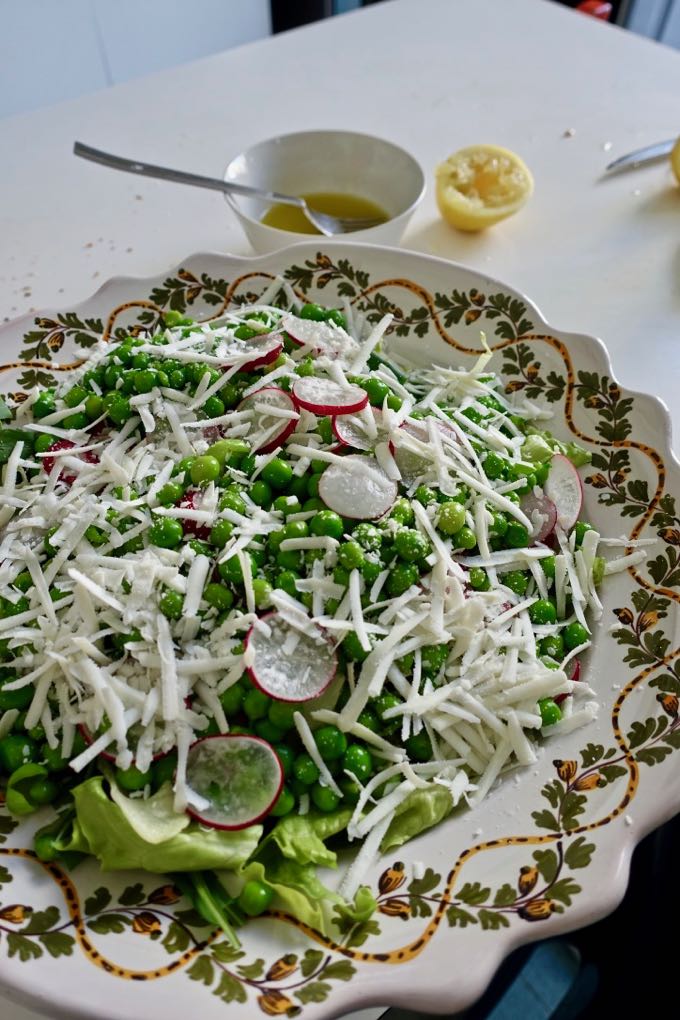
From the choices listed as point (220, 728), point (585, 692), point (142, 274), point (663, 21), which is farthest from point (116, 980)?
point (663, 21)

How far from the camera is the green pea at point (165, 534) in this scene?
1.74 metres

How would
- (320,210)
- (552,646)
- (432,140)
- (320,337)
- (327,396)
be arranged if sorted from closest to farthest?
(552,646), (327,396), (320,337), (320,210), (432,140)

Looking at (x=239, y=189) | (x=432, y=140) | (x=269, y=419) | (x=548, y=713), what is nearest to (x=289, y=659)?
A: (x=548, y=713)

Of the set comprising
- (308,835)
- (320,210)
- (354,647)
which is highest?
(320,210)

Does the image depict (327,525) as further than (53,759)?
Yes

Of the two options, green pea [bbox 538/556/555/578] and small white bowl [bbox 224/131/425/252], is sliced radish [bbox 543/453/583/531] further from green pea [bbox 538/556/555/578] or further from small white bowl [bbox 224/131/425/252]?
small white bowl [bbox 224/131/425/252]

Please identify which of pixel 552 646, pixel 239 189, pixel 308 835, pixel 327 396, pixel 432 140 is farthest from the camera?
pixel 432 140

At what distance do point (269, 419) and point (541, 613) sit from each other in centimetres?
74

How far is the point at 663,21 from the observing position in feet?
19.4

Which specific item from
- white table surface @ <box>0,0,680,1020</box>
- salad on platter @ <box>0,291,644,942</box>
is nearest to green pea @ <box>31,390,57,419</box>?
salad on platter @ <box>0,291,644,942</box>

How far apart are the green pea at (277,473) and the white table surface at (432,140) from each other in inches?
46.1

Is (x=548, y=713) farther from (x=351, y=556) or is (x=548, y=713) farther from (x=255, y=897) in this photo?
(x=255, y=897)

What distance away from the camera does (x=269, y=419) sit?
1.99 meters

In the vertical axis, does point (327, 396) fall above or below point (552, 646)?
above
